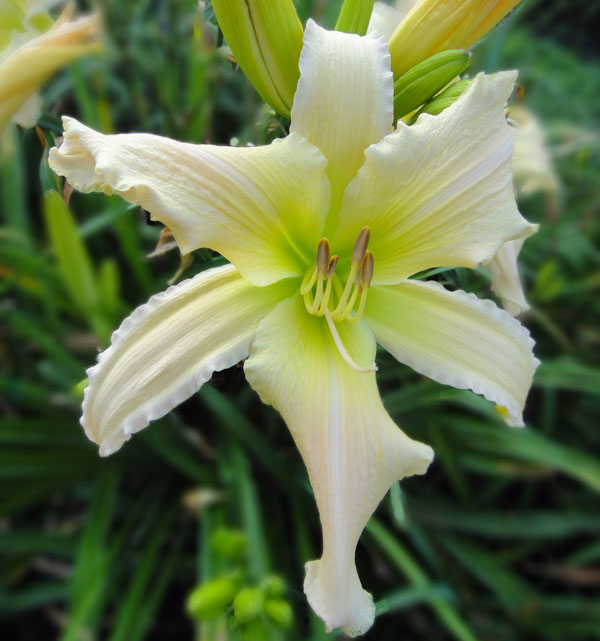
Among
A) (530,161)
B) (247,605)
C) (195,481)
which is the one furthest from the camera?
(195,481)

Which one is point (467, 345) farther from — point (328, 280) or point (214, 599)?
point (214, 599)

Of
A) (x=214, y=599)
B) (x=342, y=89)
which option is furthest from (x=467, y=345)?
(x=214, y=599)

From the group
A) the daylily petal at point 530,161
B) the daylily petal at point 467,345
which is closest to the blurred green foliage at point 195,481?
the daylily petal at point 530,161

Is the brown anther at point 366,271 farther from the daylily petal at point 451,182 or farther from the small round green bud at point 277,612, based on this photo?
the small round green bud at point 277,612

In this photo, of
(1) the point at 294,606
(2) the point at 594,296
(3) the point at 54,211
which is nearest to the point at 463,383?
(1) the point at 294,606

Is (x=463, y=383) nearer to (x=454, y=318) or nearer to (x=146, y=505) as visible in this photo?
(x=454, y=318)

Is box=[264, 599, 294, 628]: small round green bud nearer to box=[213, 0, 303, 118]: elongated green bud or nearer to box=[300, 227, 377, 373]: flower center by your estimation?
box=[300, 227, 377, 373]: flower center
